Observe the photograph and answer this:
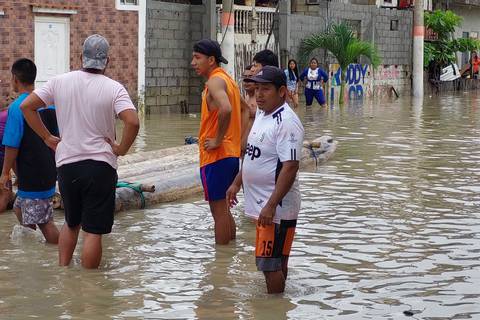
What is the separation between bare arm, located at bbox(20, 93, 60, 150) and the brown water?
991 mm

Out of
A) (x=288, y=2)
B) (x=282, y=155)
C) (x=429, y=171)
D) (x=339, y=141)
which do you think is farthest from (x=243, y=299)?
(x=288, y=2)

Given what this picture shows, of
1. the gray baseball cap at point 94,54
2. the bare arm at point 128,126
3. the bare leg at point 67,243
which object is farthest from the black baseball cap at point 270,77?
the bare leg at point 67,243

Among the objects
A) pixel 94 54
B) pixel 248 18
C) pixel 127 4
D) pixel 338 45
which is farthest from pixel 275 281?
pixel 338 45

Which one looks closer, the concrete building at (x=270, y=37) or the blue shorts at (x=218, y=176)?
the blue shorts at (x=218, y=176)

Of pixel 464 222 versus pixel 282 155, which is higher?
pixel 282 155

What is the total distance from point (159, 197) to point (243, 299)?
4252 mm

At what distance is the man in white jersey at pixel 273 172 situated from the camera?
6.47m

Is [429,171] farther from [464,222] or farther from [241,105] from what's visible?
[241,105]

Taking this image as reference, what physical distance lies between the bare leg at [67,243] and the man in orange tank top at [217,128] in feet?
4.35

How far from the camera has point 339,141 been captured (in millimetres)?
18109

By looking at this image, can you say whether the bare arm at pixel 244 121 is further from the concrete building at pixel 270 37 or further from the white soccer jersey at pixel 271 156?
the concrete building at pixel 270 37

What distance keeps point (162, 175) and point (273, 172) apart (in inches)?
202

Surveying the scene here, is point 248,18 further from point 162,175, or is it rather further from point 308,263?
point 308,263

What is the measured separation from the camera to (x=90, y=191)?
7109 mm
